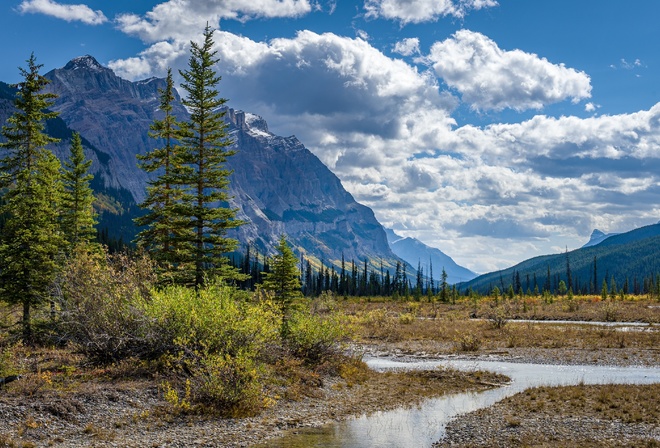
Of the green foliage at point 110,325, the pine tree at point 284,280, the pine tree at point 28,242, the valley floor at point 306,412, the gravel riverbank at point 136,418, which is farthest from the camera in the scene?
the pine tree at point 284,280

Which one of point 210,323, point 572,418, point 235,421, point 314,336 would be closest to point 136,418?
point 235,421

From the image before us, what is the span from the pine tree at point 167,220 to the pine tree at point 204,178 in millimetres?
374

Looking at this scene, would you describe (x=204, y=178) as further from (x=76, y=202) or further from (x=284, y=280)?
(x=76, y=202)

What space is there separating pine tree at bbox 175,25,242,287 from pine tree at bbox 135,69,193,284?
37 centimetres

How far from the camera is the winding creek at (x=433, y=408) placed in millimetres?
17562

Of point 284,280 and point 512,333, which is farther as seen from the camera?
point 512,333

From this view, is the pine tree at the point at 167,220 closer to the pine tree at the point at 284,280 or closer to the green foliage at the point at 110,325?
the pine tree at the point at 284,280

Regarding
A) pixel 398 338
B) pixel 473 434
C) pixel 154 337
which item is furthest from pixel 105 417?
pixel 398 338

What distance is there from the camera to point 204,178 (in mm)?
35531

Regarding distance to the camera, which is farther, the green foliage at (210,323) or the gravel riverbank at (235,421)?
the green foliage at (210,323)

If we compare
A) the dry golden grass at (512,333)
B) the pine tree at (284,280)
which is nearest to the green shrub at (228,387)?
the dry golden grass at (512,333)

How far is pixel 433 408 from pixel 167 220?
2336 centimetres

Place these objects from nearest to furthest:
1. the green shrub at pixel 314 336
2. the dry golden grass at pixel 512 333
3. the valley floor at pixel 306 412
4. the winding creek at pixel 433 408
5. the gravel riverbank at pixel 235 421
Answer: the gravel riverbank at pixel 235 421
the valley floor at pixel 306 412
the winding creek at pixel 433 408
the green shrub at pixel 314 336
the dry golden grass at pixel 512 333

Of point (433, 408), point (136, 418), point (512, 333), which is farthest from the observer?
point (512, 333)
